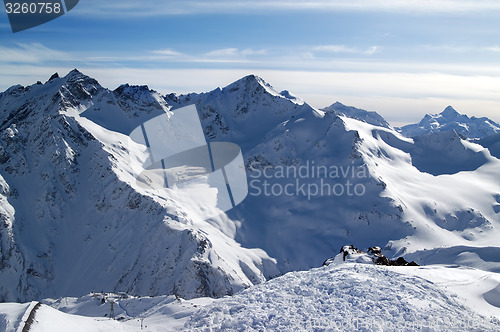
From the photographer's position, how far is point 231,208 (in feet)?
592

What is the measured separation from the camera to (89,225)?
16225 centimetres

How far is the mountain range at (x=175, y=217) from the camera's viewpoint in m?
136

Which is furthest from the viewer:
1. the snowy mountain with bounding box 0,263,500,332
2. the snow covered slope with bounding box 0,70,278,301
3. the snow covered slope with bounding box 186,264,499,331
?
the snow covered slope with bounding box 0,70,278,301

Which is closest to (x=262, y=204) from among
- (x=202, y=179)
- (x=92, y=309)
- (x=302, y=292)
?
(x=202, y=179)

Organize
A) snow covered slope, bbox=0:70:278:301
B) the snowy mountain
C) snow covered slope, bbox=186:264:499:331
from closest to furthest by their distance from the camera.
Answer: snow covered slope, bbox=186:264:499:331 → the snowy mountain → snow covered slope, bbox=0:70:278:301

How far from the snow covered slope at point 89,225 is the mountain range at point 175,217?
440 mm

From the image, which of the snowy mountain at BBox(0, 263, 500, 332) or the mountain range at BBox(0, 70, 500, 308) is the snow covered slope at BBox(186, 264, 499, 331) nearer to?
the snowy mountain at BBox(0, 263, 500, 332)

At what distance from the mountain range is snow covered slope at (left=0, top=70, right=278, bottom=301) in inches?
17.3

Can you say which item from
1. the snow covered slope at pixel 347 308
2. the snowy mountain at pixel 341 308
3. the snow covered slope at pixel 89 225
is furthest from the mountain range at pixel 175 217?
the snow covered slope at pixel 347 308

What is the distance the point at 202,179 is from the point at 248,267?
196 ft

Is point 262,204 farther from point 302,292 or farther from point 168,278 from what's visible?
point 302,292

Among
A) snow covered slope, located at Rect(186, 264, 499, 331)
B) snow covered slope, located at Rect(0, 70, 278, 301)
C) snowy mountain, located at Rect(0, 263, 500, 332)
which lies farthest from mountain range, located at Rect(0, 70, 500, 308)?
snow covered slope, located at Rect(186, 264, 499, 331)

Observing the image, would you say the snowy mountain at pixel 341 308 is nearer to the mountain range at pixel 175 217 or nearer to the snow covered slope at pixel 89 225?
the mountain range at pixel 175 217

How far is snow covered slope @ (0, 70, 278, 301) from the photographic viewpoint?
5167 inches
